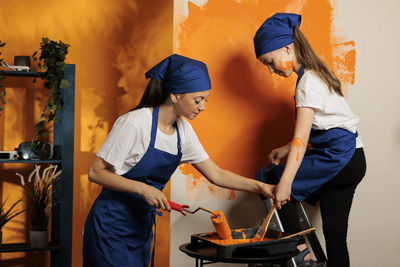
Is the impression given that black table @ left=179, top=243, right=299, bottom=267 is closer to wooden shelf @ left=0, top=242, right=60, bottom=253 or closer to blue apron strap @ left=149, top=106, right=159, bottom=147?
blue apron strap @ left=149, top=106, right=159, bottom=147

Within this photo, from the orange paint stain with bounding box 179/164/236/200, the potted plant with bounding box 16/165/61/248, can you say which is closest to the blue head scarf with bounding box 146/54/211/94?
the orange paint stain with bounding box 179/164/236/200

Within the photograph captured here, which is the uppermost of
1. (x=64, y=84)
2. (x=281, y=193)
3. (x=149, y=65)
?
(x=149, y=65)

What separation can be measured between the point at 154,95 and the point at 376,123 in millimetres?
1457

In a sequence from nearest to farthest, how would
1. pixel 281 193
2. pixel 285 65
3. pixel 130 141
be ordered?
1. pixel 130 141
2. pixel 281 193
3. pixel 285 65

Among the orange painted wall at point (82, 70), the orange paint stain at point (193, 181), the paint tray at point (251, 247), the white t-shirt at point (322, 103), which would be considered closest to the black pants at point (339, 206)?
the white t-shirt at point (322, 103)

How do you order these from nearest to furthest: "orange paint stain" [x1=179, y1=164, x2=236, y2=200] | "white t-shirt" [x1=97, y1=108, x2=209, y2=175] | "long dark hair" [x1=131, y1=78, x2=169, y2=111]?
"white t-shirt" [x1=97, y1=108, x2=209, y2=175]
"long dark hair" [x1=131, y1=78, x2=169, y2=111]
"orange paint stain" [x1=179, y1=164, x2=236, y2=200]

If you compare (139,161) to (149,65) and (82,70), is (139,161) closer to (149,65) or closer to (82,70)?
(149,65)

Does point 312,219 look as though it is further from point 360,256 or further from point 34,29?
point 34,29

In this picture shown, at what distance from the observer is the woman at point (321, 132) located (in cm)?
194

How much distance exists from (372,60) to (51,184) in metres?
2.02

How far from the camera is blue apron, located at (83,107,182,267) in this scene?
169 cm

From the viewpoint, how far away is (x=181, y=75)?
1672mm

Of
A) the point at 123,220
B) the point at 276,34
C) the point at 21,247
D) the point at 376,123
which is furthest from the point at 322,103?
the point at 21,247

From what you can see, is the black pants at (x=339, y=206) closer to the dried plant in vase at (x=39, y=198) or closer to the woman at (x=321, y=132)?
the woman at (x=321, y=132)
